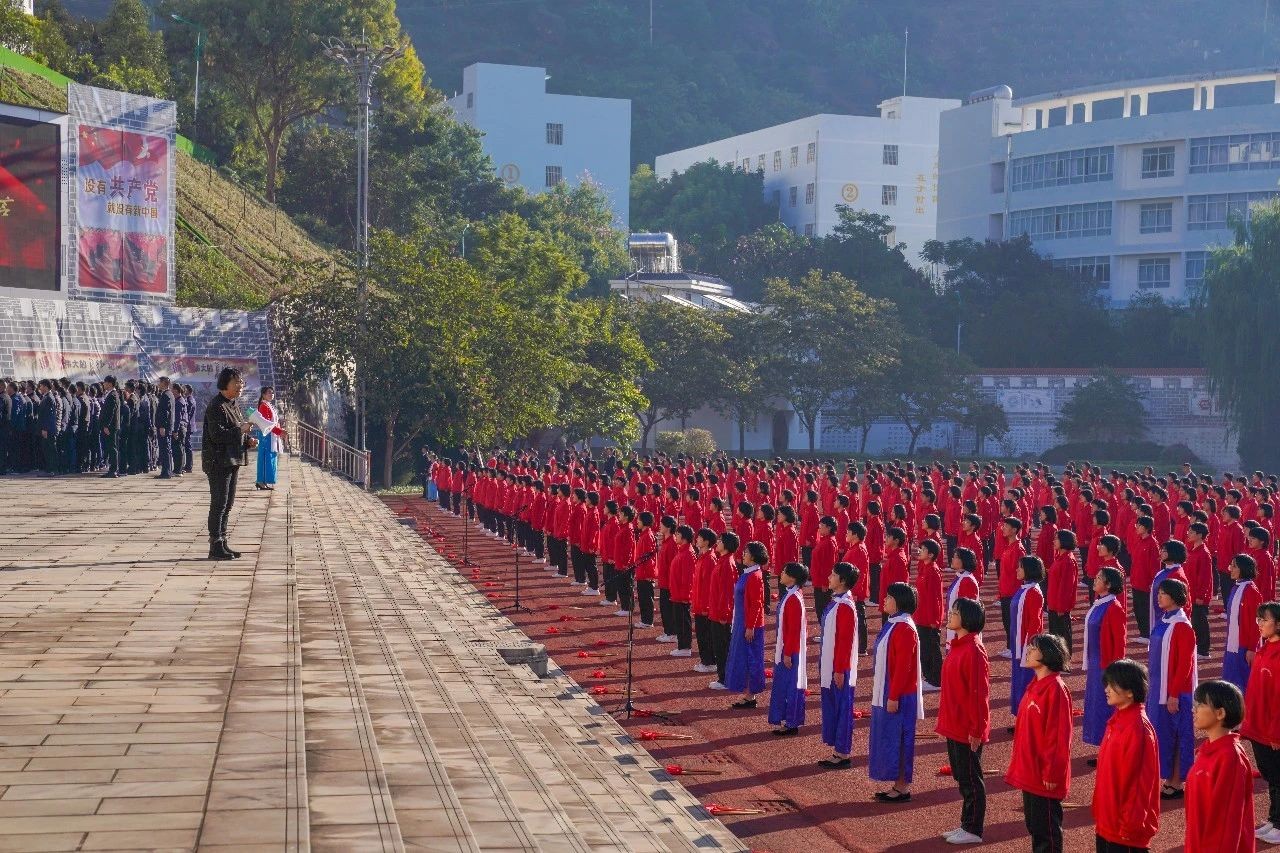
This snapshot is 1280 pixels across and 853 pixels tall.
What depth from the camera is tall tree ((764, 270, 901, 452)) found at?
48.4 meters

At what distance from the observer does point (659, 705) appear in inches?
471

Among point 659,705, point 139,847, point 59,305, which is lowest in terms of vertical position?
point 659,705

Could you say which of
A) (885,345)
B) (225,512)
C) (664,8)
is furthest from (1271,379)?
(664,8)

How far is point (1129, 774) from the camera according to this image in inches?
263

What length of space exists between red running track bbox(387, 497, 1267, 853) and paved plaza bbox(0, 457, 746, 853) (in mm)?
429

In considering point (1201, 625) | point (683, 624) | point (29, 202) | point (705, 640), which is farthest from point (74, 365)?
point (1201, 625)

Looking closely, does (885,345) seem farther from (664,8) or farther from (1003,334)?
(664,8)

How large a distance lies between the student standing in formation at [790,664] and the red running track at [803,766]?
16 centimetres

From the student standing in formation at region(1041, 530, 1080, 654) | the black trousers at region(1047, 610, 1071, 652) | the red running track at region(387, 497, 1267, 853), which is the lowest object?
the red running track at region(387, 497, 1267, 853)

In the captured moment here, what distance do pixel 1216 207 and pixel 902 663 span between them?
174 ft

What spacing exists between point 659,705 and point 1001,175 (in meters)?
56.8

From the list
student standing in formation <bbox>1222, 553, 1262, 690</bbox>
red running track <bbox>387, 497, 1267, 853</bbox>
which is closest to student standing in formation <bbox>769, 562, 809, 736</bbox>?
red running track <bbox>387, 497, 1267, 853</bbox>

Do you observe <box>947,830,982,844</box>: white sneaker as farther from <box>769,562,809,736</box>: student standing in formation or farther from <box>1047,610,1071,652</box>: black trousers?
<box>1047,610,1071,652</box>: black trousers

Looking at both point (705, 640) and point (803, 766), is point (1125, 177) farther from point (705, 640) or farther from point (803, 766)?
point (803, 766)
